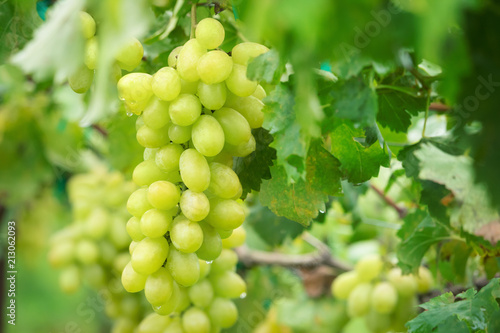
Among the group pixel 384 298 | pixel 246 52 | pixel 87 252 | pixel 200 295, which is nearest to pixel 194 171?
pixel 246 52

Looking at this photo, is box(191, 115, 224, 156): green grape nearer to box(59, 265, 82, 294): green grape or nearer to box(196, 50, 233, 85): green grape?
box(196, 50, 233, 85): green grape

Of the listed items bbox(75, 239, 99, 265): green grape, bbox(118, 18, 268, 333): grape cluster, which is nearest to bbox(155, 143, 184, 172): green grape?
bbox(118, 18, 268, 333): grape cluster

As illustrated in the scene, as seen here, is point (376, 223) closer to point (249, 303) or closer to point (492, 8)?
point (249, 303)

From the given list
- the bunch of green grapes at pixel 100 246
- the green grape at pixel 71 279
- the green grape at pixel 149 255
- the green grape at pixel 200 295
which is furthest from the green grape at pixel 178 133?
the green grape at pixel 71 279

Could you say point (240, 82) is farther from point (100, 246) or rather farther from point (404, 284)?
point (100, 246)

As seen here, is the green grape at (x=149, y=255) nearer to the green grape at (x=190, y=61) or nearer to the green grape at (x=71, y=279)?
A: the green grape at (x=190, y=61)

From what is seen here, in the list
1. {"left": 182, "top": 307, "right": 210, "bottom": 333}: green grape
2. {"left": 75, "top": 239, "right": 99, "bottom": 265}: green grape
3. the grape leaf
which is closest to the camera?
the grape leaf
